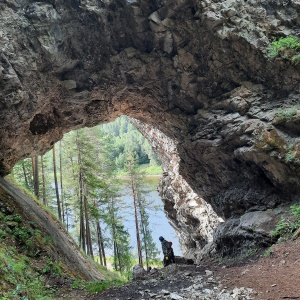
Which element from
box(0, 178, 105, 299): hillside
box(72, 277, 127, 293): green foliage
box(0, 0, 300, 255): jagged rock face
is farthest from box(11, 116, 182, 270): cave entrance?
box(72, 277, 127, 293): green foliage

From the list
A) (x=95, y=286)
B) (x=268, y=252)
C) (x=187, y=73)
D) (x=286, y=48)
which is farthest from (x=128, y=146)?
(x=268, y=252)

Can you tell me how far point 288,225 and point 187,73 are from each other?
841 centimetres

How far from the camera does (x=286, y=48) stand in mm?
12625

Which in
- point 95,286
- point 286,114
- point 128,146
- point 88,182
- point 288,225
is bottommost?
point 95,286

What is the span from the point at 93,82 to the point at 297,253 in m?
12.2

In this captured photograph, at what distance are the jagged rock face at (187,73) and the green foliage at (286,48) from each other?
0.30 metres

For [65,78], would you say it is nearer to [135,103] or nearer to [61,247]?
[135,103]

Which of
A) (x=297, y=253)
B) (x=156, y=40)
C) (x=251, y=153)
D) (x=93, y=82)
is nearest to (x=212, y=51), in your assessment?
(x=156, y=40)

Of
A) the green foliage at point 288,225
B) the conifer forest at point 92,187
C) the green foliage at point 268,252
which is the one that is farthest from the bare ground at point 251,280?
the conifer forest at point 92,187

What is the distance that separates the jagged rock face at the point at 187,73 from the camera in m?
12.6

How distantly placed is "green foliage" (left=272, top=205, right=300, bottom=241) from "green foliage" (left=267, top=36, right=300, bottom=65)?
21.6 ft

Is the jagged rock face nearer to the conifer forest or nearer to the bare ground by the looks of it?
the bare ground

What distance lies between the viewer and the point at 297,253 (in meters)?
8.52

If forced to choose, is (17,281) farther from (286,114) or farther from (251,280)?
(286,114)
